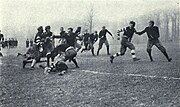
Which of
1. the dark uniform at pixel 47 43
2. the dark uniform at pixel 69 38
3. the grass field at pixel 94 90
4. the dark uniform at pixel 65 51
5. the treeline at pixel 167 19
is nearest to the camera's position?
the grass field at pixel 94 90

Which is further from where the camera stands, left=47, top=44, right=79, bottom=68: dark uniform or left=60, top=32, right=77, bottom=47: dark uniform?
left=60, top=32, right=77, bottom=47: dark uniform

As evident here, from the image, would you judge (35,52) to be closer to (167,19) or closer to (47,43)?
(47,43)

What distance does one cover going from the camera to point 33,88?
8594mm

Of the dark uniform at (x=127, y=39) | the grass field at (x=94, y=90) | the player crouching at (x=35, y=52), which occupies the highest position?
the dark uniform at (x=127, y=39)

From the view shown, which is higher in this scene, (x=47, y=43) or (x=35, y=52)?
(x=47, y=43)

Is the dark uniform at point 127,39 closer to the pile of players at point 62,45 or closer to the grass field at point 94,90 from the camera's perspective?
the pile of players at point 62,45

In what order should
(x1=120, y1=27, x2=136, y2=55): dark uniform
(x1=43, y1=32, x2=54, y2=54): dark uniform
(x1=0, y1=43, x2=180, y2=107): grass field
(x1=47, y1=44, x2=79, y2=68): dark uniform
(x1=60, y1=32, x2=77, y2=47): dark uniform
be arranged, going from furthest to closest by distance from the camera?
(x1=120, y1=27, x2=136, y2=55): dark uniform
(x1=43, y1=32, x2=54, y2=54): dark uniform
(x1=60, y1=32, x2=77, y2=47): dark uniform
(x1=47, y1=44, x2=79, y2=68): dark uniform
(x1=0, y1=43, x2=180, y2=107): grass field

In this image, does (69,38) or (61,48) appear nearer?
(61,48)

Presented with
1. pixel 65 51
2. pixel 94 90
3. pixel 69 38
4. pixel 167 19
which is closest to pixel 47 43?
pixel 69 38

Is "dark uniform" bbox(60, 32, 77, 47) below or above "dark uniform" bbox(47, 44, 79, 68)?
above

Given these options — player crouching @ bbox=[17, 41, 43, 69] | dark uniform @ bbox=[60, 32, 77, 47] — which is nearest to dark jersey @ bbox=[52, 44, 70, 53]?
dark uniform @ bbox=[60, 32, 77, 47]

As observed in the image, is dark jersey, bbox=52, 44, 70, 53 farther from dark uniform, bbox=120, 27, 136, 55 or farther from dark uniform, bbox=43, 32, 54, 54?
dark uniform, bbox=120, 27, 136, 55

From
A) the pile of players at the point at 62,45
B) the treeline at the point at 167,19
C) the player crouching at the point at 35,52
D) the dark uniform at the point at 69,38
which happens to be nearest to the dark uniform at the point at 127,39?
the pile of players at the point at 62,45

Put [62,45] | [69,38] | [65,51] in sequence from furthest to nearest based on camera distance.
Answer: [69,38]
[62,45]
[65,51]
